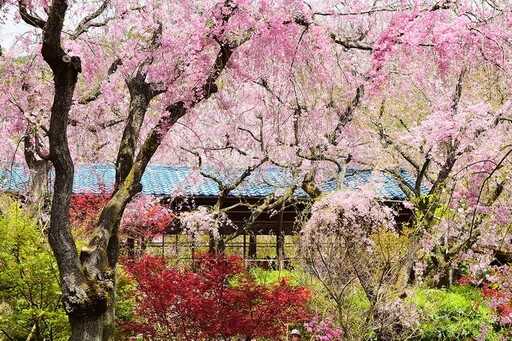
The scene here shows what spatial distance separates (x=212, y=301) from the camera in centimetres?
778

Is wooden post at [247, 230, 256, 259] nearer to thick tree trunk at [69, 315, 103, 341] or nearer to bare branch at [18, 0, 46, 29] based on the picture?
thick tree trunk at [69, 315, 103, 341]

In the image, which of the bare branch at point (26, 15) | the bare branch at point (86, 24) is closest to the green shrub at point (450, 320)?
the bare branch at point (86, 24)

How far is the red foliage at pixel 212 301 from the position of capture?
7789mm

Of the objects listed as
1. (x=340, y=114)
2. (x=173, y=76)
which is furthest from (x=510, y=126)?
(x=173, y=76)

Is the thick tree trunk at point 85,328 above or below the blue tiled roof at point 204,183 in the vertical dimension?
below

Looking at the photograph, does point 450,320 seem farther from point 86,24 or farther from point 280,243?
point 86,24

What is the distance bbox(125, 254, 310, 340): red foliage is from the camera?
25.6ft

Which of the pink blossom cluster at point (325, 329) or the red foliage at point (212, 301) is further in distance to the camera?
the pink blossom cluster at point (325, 329)

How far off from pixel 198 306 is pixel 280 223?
31.8 feet

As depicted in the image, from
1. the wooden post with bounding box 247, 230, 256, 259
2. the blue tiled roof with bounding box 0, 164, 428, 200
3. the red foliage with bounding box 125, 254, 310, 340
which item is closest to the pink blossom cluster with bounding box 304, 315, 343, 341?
the red foliage with bounding box 125, 254, 310, 340

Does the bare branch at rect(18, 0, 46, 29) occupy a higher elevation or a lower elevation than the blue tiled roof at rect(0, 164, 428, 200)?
higher

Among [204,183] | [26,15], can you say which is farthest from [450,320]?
[204,183]

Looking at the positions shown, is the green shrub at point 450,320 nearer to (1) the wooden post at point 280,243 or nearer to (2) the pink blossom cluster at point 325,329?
(2) the pink blossom cluster at point 325,329

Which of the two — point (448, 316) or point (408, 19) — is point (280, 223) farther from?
point (408, 19)
